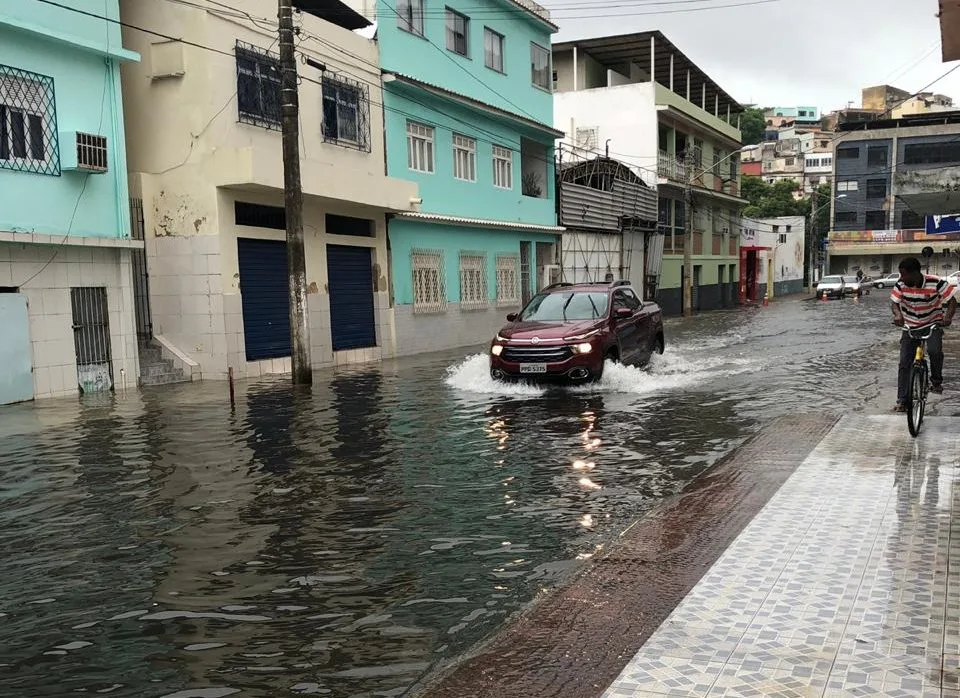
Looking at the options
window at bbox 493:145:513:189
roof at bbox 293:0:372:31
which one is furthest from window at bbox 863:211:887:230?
roof at bbox 293:0:372:31

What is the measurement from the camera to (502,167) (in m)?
26.8

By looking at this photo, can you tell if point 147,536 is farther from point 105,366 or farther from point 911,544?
point 105,366

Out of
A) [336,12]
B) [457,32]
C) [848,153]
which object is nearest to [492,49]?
[457,32]

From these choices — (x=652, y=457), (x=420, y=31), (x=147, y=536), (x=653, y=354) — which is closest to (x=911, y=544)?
(x=652, y=457)

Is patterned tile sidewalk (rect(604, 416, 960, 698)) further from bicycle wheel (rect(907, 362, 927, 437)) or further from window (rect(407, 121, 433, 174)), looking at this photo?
window (rect(407, 121, 433, 174))

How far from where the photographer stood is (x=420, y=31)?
22328 millimetres

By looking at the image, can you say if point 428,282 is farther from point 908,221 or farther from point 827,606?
point 908,221

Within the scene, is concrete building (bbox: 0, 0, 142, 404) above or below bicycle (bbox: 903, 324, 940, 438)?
above

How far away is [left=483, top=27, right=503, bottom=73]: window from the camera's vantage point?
83.9ft

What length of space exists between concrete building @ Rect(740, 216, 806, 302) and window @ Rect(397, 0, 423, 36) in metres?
35.3

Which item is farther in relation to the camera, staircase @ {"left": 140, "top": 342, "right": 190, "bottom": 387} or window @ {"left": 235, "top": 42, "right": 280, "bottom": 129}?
window @ {"left": 235, "top": 42, "right": 280, "bottom": 129}

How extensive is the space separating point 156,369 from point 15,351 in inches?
115

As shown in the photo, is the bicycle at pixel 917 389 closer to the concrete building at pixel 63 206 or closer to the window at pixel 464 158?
the concrete building at pixel 63 206

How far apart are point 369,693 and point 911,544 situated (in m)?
3.35
